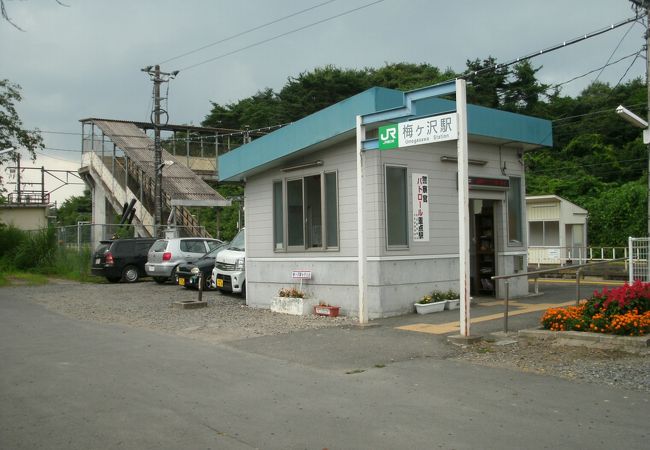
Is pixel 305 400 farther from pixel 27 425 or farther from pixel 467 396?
pixel 27 425

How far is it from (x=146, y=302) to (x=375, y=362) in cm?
1003

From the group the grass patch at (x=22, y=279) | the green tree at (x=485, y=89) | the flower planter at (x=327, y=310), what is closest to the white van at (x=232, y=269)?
the flower planter at (x=327, y=310)

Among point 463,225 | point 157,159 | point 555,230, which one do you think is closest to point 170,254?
point 157,159

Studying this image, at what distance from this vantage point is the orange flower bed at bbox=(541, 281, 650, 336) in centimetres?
876

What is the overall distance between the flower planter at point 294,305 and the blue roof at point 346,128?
3173 mm

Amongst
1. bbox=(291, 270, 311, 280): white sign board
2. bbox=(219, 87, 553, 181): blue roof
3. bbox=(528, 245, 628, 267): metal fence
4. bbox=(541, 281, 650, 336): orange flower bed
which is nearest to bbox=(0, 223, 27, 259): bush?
bbox=(219, 87, 553, 181): blue roof

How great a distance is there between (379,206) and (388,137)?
77.4 inches

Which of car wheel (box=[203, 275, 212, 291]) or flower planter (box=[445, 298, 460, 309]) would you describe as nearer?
flower planter (box=[445, 298, 460, 309])

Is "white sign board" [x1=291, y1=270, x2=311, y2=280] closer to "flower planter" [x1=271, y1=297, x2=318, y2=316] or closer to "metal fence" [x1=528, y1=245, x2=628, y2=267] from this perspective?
"flower planter" [x1=271, y1=297, x2=318, y2=316]

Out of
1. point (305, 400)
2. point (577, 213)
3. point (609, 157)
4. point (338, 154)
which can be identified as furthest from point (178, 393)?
point (609, 157)

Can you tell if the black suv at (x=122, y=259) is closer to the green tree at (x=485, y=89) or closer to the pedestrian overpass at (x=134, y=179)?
the pedestrian overpass at (x=134, y=179)

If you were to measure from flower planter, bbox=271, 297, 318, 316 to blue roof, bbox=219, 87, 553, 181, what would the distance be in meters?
3.17

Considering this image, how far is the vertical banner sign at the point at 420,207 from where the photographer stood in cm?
1283

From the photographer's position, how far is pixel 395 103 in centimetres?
1222
